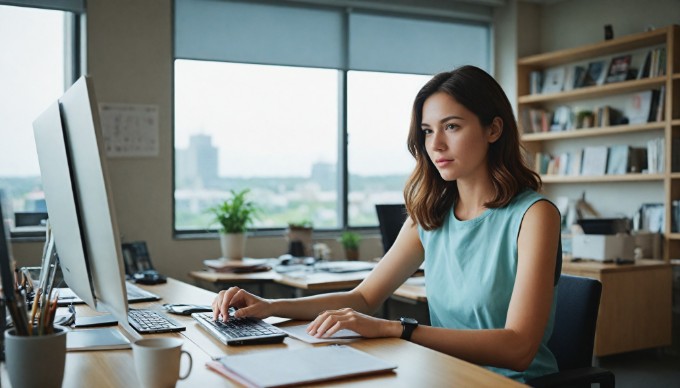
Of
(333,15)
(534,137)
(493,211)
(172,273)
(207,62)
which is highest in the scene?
(333,15)

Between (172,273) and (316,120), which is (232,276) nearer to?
(172,273)

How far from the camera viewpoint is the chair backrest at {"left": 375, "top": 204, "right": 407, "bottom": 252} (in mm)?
3324

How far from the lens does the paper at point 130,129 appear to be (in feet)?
14.0

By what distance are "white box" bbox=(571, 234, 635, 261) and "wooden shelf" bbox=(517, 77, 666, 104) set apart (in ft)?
4.05

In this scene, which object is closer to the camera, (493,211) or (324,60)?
(493,211)

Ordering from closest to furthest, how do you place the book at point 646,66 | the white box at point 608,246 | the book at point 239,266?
the book at point 239,266 → the white box at point 608,246 → the book at point 646,66

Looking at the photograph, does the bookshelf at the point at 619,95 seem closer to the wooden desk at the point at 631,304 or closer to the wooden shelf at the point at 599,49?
the wooden shelf at the point at 599,49

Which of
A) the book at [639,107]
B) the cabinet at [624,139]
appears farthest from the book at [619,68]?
the book at [639,107]

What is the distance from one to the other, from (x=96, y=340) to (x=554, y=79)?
16.0ft

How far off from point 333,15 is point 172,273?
7.32 feet

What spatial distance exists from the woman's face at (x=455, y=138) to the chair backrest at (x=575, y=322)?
398 mm

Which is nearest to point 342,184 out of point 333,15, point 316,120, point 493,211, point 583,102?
point 316,120

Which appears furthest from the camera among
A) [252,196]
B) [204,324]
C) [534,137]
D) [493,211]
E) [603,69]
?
[534,137]

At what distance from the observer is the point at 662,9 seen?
4945mm
